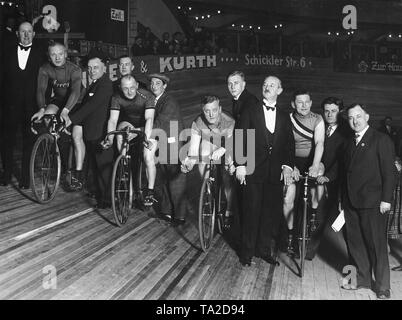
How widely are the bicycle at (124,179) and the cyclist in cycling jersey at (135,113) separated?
96 mm

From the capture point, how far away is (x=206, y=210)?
4.50 meters

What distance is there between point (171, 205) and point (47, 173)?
144 centimetres

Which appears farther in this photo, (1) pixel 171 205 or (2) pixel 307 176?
(1) pixel 171 205

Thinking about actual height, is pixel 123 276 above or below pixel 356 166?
below

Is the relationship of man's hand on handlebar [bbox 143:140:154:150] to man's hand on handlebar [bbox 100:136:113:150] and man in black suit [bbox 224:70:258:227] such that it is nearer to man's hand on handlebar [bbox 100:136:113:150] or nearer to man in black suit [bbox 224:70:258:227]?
man's hand on handlebar [bbox 100:136:113:150]

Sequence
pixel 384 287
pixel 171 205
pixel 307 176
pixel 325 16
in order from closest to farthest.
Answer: pixel 384 287 → pixel 307 176 → pixel 171 205 → pixel 325 16

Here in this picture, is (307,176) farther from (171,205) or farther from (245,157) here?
(171,205)

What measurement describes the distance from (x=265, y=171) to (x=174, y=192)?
55.8 inches

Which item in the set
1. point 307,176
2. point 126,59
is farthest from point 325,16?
point 307,176

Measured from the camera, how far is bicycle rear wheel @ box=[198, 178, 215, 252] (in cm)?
420

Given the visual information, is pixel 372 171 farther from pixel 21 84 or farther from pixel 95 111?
pixel 21 84

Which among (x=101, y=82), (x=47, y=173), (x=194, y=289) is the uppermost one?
(x=101, y=82)

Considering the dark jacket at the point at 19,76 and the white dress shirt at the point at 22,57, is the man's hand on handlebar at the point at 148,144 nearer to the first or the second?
the dark jacket at the point at 19,76

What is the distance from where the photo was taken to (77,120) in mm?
5434
